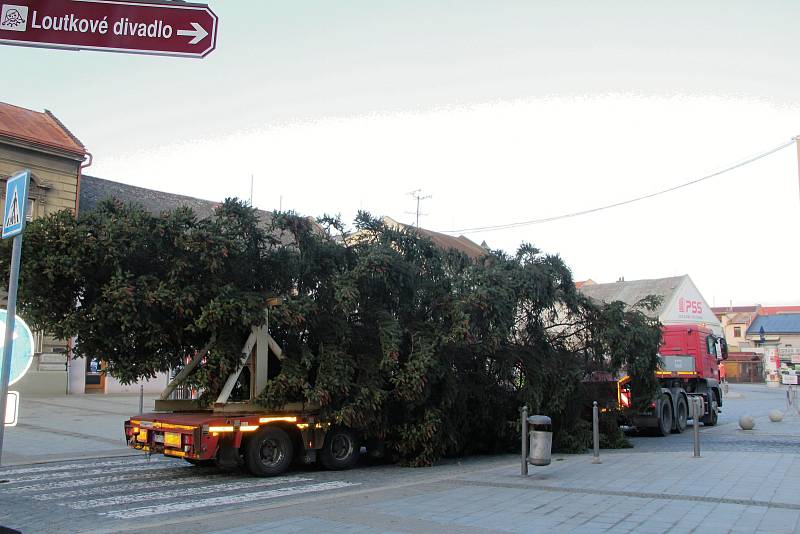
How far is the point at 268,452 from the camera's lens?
1176 cm

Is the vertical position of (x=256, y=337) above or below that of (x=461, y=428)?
above

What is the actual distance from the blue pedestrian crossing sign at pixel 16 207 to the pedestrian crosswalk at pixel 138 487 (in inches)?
134

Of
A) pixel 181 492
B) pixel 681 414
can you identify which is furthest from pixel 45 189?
pixel 681 414

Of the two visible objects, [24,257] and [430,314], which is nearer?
[24,257]

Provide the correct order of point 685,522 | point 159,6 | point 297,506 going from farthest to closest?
1. point 297,506
2. point 685,522
3. point 159,6

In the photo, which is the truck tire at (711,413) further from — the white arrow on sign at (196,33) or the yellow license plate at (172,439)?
the white arrow on sign at (196,33)

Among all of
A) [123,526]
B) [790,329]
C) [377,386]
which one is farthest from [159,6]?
[790,329]

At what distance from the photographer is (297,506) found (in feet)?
28.2

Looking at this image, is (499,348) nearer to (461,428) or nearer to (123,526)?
(461,428)

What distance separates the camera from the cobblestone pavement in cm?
752

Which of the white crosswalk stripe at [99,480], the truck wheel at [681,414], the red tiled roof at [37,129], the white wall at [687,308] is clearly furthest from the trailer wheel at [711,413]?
the white wall at [687,308]

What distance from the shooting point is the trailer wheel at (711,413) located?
22.8 m

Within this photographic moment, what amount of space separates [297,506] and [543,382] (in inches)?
285

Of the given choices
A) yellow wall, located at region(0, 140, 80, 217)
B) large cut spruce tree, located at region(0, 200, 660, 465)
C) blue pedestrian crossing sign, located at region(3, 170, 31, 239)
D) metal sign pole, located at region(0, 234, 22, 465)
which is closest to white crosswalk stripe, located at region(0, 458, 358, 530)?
metal sign pole, located at region(0, 234, 22, 465)
